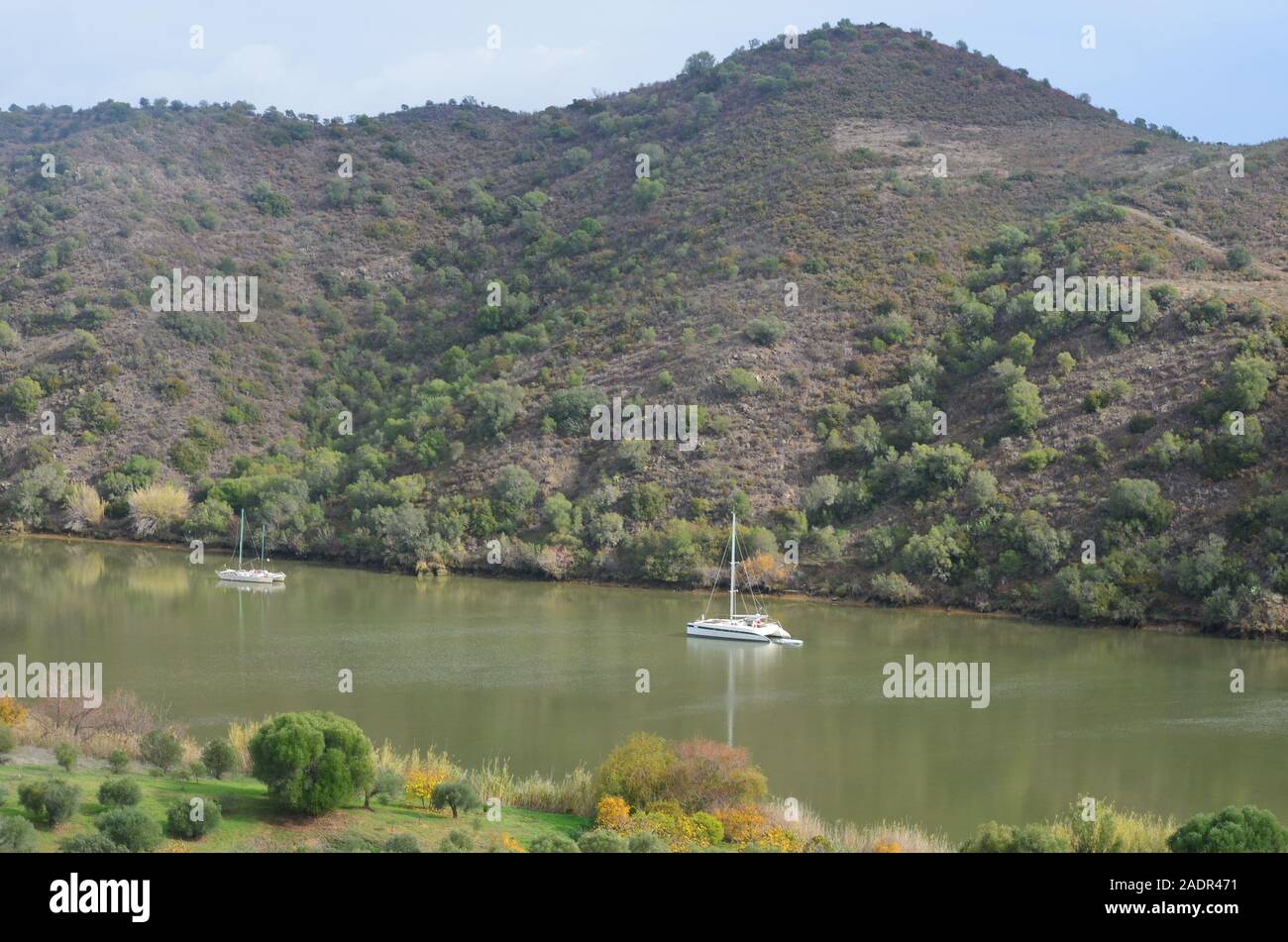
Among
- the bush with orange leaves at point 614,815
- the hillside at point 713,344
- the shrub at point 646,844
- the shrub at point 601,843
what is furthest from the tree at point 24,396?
the shrub at point 646,844

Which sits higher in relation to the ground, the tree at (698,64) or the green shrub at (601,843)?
the tree at (698,64)

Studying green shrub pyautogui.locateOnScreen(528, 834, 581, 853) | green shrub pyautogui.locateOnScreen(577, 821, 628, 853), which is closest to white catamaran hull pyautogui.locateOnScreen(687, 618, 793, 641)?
green shrub pyautogui.locateOnScreen(577, 821, 628, 853)

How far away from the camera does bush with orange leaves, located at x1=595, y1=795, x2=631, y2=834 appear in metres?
17.5

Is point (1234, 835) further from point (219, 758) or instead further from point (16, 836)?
point (16, 836)

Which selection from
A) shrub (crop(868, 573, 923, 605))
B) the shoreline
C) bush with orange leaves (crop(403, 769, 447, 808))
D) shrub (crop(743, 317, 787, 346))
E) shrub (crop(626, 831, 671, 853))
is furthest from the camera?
shrub (crop(743, 317, 787, 346))

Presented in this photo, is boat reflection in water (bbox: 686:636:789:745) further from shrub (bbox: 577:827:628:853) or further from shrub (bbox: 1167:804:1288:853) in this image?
shrub (bbox: 1167:804:1288:853)

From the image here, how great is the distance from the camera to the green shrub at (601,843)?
15141 mm

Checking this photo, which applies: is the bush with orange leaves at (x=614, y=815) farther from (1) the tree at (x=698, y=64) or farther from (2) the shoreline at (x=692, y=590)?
(1) the tree at (x=698, y=64)

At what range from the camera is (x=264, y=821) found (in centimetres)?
1659

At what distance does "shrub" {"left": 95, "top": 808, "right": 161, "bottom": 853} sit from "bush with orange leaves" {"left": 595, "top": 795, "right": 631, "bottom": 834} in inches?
229

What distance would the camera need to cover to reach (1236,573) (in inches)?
1528

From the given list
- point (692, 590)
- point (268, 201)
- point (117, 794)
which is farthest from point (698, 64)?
point (117, 794)

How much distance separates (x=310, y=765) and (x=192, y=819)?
6.21ft

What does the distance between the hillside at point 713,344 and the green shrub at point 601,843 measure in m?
27.9
